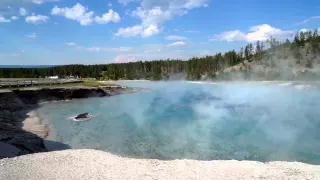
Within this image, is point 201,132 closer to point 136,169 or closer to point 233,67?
point 136,169

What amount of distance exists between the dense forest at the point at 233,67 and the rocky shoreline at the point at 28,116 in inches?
2241

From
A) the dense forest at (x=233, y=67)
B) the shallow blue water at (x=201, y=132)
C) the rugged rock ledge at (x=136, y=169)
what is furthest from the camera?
the dense forest at (x=233, y=67)

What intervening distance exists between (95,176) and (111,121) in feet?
67.7

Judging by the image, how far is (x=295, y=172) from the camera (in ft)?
49.7

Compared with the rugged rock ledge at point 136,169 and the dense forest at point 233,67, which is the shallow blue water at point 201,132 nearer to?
the rugged rock ledge at point 136,169

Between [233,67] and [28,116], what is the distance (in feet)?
344

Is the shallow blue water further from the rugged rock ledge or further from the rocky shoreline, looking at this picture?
the rugged rock ledge

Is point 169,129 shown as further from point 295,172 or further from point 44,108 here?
point 44,108

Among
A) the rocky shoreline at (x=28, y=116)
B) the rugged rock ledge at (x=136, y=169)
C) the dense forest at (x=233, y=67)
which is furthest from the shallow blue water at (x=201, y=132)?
the dense forest at (x=233, y=67)

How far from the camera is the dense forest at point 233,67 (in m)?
110

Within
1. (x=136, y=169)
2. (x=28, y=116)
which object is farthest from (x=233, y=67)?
(x=136, y=169)

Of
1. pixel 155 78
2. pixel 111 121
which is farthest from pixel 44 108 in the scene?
pixel 155 78

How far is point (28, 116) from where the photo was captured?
3797 centimetres

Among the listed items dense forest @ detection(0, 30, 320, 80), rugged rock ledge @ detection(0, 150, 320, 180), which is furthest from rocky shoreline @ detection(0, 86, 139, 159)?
dense forest @ detection(0, 30, 320, 80)
